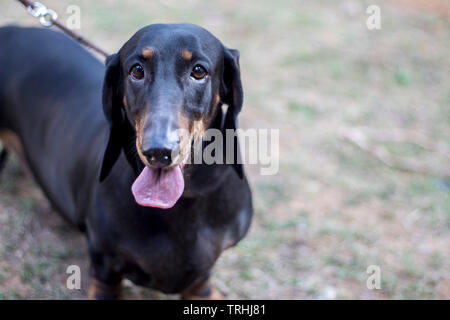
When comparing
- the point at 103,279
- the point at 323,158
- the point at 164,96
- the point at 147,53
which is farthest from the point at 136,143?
the point at 323,158

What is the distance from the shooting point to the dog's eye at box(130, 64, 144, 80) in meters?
2.53

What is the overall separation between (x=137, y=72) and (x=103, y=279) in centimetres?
137

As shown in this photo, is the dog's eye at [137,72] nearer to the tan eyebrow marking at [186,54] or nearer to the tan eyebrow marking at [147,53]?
the tan eyebrow marking at [147,53]

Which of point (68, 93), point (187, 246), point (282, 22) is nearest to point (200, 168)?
point (187, 246)

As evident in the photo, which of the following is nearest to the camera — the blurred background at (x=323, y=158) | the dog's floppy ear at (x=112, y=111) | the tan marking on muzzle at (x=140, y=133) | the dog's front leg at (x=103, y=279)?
the tan marking on muzzle at (x=140, y=133)

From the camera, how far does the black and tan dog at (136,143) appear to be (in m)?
2.46

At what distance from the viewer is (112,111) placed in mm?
2764

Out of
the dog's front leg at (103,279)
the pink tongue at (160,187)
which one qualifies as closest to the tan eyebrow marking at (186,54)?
the pink tongue at (160,187)

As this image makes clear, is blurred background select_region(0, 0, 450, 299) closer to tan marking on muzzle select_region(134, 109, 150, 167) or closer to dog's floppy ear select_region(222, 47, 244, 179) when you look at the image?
dog's floppy ear select_region(222, 47, 244, 179)

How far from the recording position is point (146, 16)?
777 centimetres

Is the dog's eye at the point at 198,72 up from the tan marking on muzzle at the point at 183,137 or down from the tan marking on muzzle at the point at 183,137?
up

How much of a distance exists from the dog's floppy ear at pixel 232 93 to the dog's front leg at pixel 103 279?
0.96 meters

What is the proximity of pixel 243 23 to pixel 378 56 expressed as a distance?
78.3 inches

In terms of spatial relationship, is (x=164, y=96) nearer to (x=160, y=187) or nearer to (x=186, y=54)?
(x=186, y=54)
